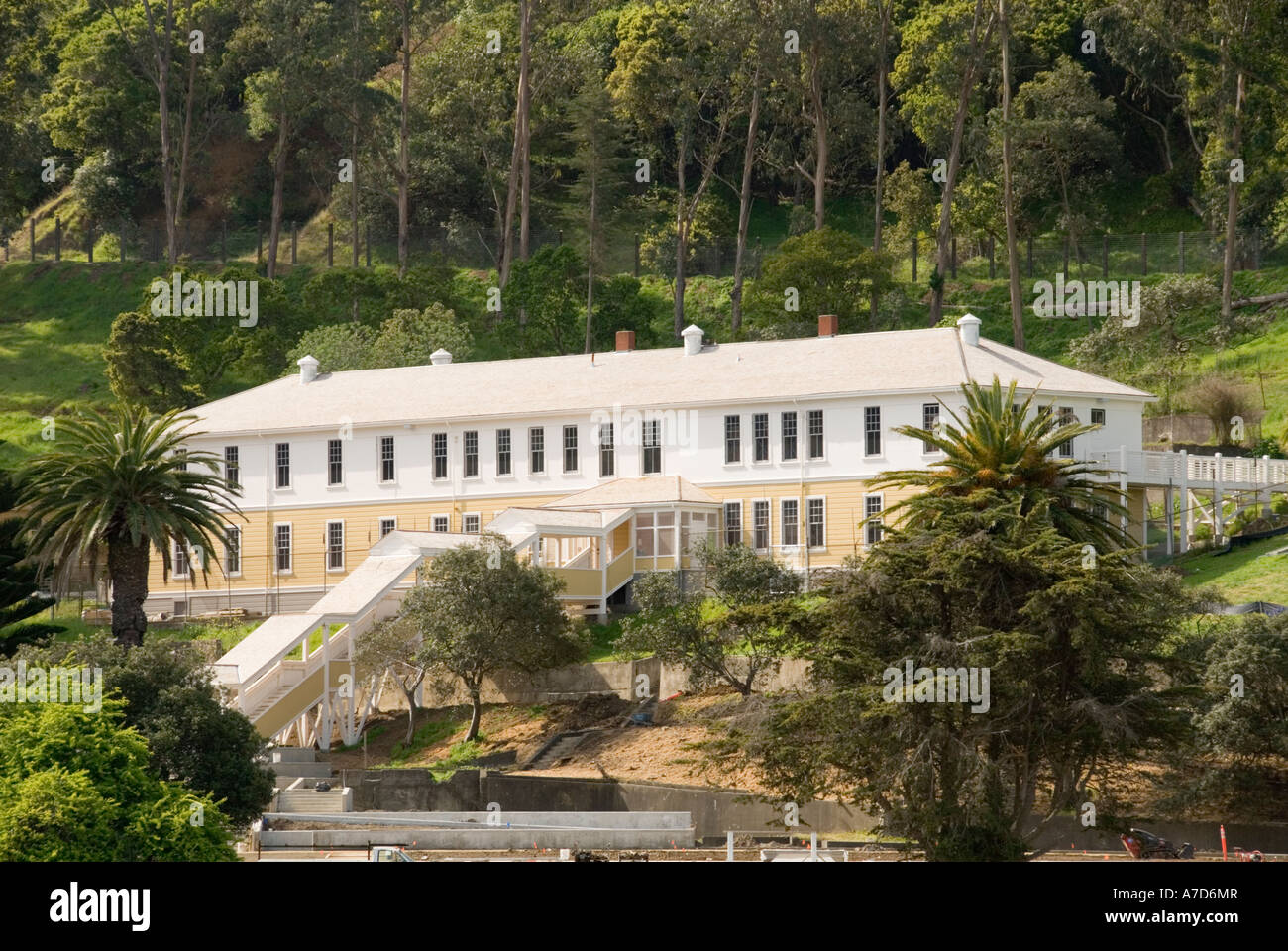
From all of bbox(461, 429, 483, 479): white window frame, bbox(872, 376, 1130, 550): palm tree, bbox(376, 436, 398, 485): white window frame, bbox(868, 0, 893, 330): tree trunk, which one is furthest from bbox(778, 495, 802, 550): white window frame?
bbox(868, 0, 893, 330): tree trunk

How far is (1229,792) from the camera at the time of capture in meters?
38.7

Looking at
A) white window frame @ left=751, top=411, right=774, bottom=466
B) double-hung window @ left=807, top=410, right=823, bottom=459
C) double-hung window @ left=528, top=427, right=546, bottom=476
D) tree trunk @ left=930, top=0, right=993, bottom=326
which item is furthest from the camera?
tree trunk @ left=930, top=0, right=993, bottom=326

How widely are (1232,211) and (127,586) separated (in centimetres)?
4171

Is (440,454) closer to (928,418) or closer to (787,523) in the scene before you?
(787,523)

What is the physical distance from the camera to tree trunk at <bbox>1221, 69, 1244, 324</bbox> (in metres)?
71.4

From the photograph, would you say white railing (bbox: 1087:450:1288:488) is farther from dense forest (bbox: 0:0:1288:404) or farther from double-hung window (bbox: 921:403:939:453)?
dense forest (bbox: 0:0:1288:404)

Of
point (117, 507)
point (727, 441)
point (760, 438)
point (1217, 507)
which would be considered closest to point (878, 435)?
point (760, 438)

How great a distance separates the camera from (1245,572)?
49.0 m

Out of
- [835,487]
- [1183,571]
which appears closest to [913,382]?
[835,487]

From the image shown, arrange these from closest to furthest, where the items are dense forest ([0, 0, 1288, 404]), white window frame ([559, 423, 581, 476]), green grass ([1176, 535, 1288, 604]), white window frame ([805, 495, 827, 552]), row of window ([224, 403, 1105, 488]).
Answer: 1. green grass ([1176, 535, 1288, 604])
2. white window frame ([805, 495, 827, 552])
3. row of window ([224, 403, 1105, 488])
4. white window frame ([559, 423, 581, 476])
5. dense forest ([0, 0, 1288, 404])

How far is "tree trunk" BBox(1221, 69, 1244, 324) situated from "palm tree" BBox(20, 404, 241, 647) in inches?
1546

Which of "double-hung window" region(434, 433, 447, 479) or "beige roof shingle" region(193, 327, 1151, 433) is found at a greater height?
"beige roof shingle" region(193, 327, 1151, 433)

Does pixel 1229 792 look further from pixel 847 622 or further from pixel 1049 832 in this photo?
pixel 847 622
